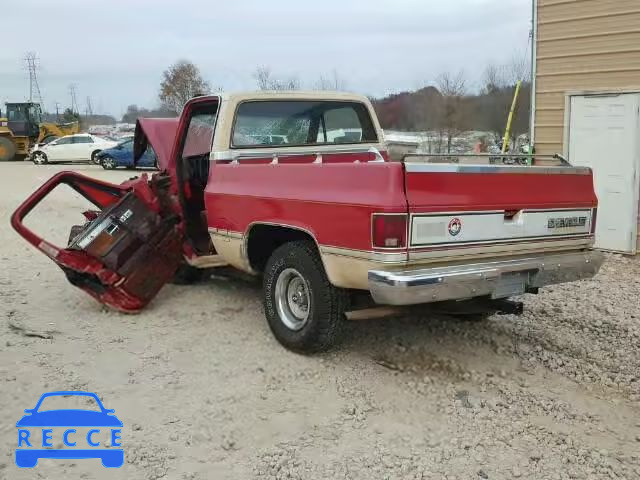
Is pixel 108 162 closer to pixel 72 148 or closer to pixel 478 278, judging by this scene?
pixel 72 148

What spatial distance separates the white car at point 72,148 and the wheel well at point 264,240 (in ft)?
83.6

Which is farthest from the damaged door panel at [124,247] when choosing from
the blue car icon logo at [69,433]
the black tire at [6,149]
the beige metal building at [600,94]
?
the black tire at [6,149]

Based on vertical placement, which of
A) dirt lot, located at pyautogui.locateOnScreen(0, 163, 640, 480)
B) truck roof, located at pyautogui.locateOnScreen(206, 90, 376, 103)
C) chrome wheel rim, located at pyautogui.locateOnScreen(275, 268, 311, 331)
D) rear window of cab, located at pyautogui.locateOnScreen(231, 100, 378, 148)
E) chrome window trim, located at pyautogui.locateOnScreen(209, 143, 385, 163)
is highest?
truck roof, located at pyautogui.locateOnScreen(206, 90, 376, 103)

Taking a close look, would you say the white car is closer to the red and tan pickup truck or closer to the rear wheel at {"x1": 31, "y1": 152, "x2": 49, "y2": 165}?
the rear wheel at {"x1": 31, "y1": 152, "x2": 49, "y2": 165}

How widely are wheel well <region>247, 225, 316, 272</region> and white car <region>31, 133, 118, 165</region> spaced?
2548 centimetres

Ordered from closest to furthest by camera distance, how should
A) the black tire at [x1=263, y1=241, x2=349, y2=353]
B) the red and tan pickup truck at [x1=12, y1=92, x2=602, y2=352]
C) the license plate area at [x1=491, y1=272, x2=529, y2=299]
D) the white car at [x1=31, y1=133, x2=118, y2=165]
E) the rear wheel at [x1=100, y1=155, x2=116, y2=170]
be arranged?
the red and tan pickup truck at [x1=12, y1=92, x2=602, y2=352], the license plate area at [x1=491, y1=272, x2=529, y2=299], the black tire at [x1=263, y1=241, x2=349, y2=353], the rear wheel at [x1=100, y1=155, x2=116, y2=170], the white car at [x1=31, y1=133, x2=118, y2=165]

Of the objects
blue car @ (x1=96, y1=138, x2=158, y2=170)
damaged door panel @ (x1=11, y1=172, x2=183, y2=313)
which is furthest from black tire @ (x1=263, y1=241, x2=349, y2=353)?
blue car @ (x1=96, y1=138, x2=158, y2=170)

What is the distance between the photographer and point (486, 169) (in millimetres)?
3998

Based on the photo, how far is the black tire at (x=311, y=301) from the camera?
4297mm

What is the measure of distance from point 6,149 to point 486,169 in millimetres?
34073

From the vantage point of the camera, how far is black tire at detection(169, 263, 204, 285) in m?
6.58

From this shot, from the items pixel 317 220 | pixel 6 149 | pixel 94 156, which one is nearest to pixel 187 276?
pixel 317 220

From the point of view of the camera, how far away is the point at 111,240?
5684 millimetres

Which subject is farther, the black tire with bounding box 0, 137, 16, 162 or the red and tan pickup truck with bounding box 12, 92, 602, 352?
the black tire with bounding box 0, 137, 16, 162
